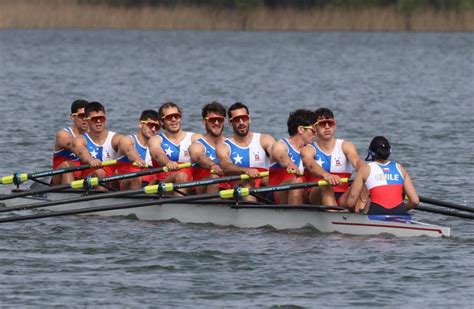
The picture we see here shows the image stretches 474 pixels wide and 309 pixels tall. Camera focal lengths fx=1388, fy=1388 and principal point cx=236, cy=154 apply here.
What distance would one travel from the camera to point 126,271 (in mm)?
14320

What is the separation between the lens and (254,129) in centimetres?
3120

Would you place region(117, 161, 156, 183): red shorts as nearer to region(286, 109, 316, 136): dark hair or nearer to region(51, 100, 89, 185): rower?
region(51, 100, 89, 185): rower

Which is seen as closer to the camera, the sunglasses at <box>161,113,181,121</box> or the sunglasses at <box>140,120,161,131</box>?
the sunglasses at <box>161,113,181,121</box>

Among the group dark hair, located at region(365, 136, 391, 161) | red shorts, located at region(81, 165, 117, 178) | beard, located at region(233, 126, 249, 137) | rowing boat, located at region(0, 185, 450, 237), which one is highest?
beard, located at region(233, 126, 249, 137)

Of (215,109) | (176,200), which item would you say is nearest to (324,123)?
(215,109)

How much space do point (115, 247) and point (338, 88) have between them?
3051 centimetres

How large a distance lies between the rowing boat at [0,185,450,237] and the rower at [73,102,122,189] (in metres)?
0.52

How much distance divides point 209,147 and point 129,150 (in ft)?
4.46

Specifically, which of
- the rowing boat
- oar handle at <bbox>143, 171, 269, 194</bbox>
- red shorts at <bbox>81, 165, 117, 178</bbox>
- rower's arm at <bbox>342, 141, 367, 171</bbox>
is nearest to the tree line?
red shorts at <bbox>81, 165, 117, 178</bbox>

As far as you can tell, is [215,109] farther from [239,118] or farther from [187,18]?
[187,18]

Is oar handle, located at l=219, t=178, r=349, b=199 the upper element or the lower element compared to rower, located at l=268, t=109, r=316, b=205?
lower

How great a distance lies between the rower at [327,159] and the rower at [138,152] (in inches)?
110

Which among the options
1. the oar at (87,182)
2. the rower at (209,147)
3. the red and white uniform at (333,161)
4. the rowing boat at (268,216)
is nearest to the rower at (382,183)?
the rowing boat at (268,216)

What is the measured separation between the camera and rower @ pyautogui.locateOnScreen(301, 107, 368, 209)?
639 inches
